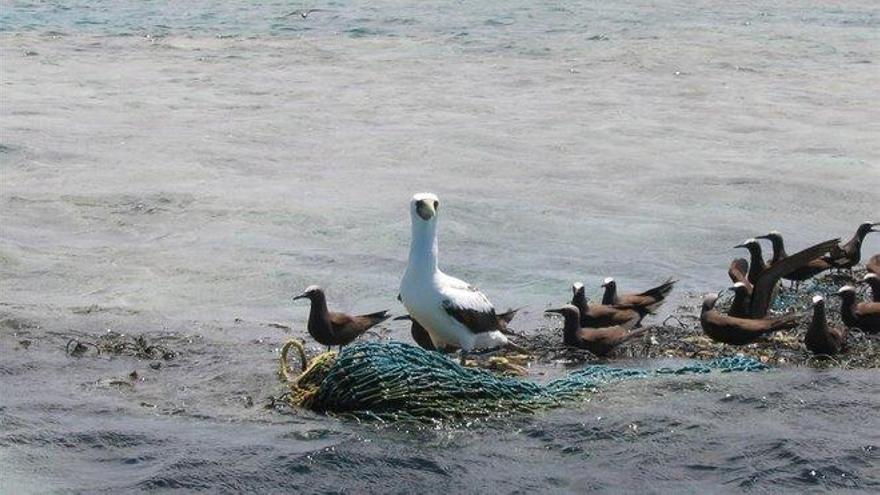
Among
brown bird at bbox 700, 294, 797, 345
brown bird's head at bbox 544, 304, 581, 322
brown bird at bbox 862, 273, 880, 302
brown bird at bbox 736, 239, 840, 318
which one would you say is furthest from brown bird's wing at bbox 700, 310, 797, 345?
brown bird at bbox 862, 273, 880, 302

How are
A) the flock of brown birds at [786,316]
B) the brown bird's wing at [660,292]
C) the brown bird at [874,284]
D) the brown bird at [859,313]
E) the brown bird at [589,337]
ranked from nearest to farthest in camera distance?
the flock of brown birds at [786,316], the brown bird at [589,337], the brown bird at [859,313], the brown bird's wing at [660,292], the brown bird at [874,284]

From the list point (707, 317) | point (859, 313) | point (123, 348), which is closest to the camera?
point (707, 317)

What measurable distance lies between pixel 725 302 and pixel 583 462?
14.1 ft

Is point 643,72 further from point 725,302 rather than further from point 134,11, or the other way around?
point 725,302

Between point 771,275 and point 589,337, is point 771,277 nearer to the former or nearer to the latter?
point 771,275

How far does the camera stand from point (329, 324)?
1195 centimetres

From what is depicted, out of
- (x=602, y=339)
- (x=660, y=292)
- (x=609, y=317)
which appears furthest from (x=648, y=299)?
(x=602, y=339)

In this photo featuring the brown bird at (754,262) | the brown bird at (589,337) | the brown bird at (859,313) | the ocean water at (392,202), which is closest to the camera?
the ocean water at (392,202)

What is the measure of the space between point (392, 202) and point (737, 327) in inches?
260

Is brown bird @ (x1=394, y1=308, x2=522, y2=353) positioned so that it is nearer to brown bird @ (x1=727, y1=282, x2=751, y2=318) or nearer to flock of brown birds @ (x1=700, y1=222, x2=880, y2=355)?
flock of brown birds @ (x1=700, y1=222, x2=880, y2=355)

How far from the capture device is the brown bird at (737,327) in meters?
11.8

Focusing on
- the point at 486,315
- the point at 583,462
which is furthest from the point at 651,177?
the point at 583,462

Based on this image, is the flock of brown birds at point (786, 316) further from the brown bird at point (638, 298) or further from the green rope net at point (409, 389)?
the green rope net at point (409, 389)

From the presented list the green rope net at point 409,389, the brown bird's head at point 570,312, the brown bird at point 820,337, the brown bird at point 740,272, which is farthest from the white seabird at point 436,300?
the brown bird at point 740,272
